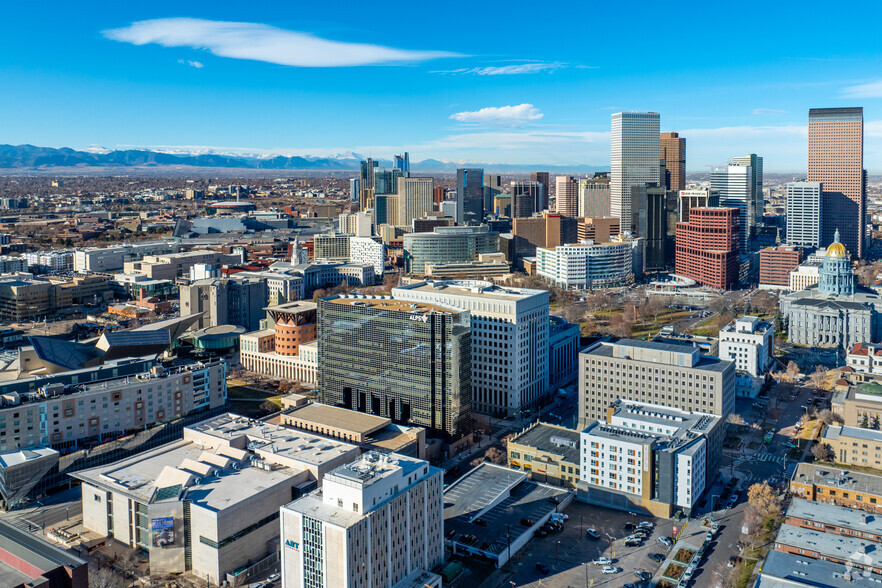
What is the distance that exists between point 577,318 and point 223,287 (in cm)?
3433

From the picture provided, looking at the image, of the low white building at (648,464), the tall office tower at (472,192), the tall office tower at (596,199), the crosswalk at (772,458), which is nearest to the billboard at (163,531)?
the low white building at (648,464)

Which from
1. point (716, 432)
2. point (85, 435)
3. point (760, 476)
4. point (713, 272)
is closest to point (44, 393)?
point (85, 435)

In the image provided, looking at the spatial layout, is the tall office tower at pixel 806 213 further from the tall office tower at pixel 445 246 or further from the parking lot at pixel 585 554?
the parking lot at pixel 585 554

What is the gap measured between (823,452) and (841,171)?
91156 mm

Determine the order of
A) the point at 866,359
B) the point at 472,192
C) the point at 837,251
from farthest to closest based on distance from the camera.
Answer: the point at 472,192 < the point at 837,251 < the point at 866,359

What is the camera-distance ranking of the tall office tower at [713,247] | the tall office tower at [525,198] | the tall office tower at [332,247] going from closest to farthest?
the tall office tower at [713,247]
the tall office tower at [332,247]
the tall office tower at [525,198]

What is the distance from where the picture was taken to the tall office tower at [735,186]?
13162cm

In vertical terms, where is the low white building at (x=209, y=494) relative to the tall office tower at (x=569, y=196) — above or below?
below

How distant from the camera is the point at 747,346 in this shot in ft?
183

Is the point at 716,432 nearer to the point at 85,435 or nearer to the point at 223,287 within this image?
the point at 85,435

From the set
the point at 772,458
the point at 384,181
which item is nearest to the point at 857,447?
the point at 772,458

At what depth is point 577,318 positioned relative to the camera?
76.2 meters

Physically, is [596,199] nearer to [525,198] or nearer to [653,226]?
[525,198]

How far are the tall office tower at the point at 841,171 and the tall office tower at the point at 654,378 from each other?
280 ft
